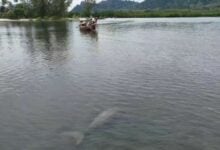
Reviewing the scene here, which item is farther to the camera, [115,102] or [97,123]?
[115,102]

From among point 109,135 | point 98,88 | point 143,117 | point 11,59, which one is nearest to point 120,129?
point 109,135

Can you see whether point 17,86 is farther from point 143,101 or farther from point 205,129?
point 205,129

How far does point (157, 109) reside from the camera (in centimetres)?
2256

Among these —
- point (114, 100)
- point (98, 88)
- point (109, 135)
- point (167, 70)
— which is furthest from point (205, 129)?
point (167, 70)

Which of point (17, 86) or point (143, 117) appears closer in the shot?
point (143, 117)

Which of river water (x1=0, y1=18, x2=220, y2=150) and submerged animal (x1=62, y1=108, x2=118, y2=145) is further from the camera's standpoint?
submerged animal (x1=62, y1=108, x2=118, y2=145)

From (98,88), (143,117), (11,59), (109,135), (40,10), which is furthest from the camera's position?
(40,10)

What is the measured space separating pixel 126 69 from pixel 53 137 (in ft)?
55.9

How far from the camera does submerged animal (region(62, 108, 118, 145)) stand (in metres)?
18.3

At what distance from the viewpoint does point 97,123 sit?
20156mm

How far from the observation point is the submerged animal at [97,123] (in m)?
18.3

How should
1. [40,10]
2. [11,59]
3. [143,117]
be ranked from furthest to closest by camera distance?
[40,10] < [11,59] < [143,117]

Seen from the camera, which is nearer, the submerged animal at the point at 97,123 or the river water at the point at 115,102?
the river water at the point at 115,102

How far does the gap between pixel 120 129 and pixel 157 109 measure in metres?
4.09
